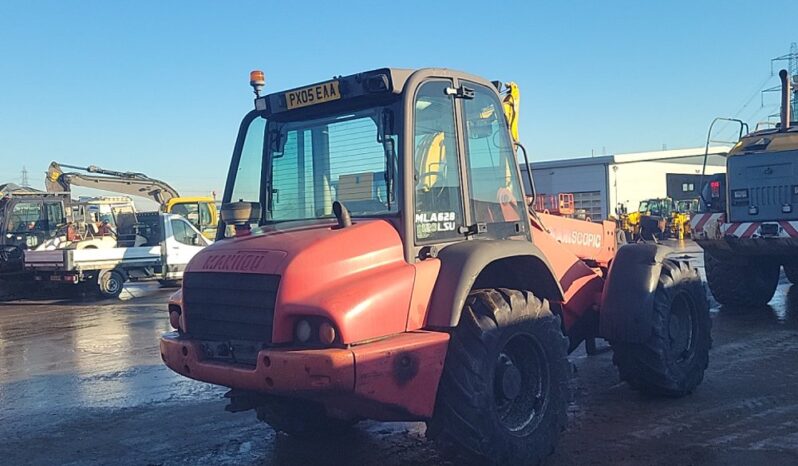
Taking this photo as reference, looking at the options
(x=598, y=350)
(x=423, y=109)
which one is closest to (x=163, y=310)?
(x=598, y=350)

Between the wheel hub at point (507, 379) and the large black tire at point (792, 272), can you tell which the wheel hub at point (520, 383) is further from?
the large black tire at point (792, 272)

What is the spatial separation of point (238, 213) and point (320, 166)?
637 millimetres

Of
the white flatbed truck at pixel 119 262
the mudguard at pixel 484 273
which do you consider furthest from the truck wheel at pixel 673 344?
the white flatbed truck at pixel 119 262

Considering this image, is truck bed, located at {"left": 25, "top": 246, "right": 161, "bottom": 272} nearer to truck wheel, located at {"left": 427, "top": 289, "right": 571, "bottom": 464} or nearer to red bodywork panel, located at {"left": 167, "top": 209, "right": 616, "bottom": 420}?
red bodywork panel, located at {"left": 167, "top": 209, "right": 616, "bottom": 420}

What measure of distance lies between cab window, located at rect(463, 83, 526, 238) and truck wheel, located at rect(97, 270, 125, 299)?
46.3ft

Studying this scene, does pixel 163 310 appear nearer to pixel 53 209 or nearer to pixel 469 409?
pixel 53 209

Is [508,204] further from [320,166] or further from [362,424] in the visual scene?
[362,424]

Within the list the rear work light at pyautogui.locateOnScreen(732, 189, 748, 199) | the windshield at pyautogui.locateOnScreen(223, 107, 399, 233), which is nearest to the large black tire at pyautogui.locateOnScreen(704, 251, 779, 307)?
the rear work light at pyautogui.locateOnScreen(732, 189, 748, 199)

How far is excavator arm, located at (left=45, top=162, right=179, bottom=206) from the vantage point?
21969mm

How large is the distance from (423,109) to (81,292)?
15.6 metres

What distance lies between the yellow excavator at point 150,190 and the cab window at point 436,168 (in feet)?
61.0

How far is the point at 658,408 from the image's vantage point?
5867 mm

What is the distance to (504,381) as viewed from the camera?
Result: 446 cm

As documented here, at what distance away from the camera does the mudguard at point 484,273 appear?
416cm
